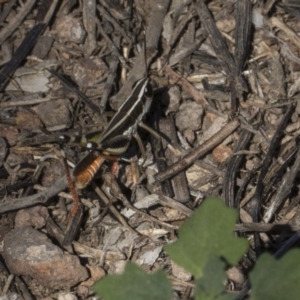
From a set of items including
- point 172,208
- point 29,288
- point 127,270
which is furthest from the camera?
point 172,208

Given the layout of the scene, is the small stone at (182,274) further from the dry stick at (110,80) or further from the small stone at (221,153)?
the dry stick at (110,80)

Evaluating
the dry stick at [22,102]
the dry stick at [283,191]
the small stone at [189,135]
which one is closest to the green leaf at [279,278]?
the dry stick at [283,191]

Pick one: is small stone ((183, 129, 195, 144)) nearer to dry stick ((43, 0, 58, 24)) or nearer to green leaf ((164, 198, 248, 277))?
dry stick ((43, 0, 58, 24))

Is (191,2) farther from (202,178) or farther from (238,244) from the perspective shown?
(238,244)

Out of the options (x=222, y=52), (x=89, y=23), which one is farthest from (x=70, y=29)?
(x=222, y=52)

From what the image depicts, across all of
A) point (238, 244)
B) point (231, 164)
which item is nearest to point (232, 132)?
point (231, 164)

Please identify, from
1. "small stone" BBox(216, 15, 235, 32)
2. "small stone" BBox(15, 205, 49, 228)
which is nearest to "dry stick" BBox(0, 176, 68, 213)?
"small stone" BBox(15, 205, 49, 228)

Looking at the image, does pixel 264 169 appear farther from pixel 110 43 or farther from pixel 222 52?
pixel 110 43
